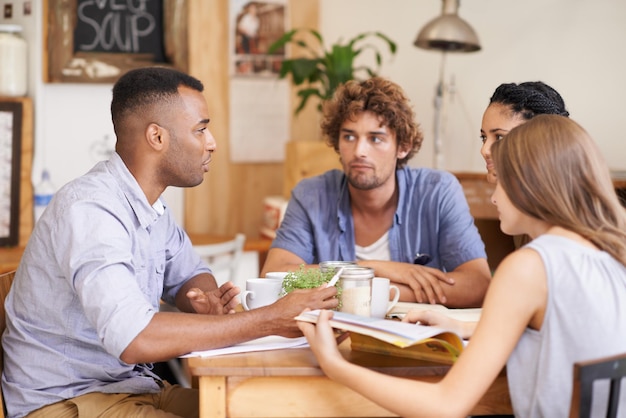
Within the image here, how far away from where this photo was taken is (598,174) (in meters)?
1.47

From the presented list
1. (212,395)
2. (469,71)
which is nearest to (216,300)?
(212,395)

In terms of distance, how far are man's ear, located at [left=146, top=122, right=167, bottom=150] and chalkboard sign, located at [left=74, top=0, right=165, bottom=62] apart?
2.38 meters

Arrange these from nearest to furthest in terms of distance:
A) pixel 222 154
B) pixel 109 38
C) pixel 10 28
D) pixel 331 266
Answer: pixel 331 266 < pixel 10 28 < pixel 109 38 < pixel 222 154

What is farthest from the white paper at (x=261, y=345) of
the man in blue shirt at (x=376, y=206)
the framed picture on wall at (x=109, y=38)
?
the framed picture on wall at (x=109, y=38)

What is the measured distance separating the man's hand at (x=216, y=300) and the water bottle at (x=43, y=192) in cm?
202

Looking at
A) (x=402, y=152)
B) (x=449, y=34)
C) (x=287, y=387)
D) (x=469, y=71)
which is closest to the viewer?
(x=287, y=387)

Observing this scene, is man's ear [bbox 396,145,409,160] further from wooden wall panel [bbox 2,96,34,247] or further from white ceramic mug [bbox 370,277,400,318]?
wooden wall panel [bbox 2,96,34,247]

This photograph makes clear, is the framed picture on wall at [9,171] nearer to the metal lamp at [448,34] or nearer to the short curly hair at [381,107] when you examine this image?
the short curly hair at [381,107]

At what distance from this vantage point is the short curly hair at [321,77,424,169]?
107 inches

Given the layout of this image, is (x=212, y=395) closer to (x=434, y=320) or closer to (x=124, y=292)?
(x=124, y=292)

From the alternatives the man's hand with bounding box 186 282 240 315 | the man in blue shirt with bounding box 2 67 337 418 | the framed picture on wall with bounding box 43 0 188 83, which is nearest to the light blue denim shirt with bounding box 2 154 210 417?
the man in blue shirt with bounding box 2 67 337 418

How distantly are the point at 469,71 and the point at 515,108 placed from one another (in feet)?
6.79

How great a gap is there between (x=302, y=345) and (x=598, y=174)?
2.13ft

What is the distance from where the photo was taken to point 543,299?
141 centimetres
